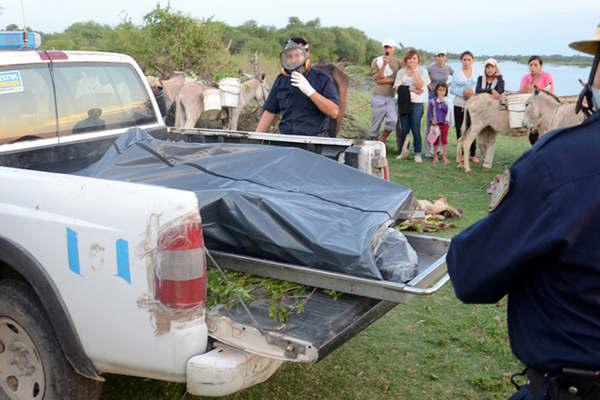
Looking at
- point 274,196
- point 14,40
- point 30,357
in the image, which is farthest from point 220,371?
point 14,40

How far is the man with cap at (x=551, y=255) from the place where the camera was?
5.50 ft

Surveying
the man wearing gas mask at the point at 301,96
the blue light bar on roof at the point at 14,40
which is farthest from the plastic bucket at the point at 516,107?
the blue light bar on roof at the point at 14,40

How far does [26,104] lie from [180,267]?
207 centimetres

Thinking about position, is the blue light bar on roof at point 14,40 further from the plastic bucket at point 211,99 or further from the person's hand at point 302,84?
the plastic bucket at point 211,99

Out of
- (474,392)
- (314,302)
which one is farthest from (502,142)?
(314,302)

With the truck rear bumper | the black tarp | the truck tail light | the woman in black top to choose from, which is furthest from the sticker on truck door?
the woman in black top

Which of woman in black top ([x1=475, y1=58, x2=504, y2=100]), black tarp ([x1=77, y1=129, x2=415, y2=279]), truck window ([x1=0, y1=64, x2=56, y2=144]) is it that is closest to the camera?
black tarp ([x1=77, y1=129, x2=415, y2=279])

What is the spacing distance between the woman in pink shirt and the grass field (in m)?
6.11

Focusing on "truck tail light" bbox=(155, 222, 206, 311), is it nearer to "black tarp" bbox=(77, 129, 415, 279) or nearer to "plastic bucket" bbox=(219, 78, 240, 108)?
"black tarp" bbox=(77, 129, 415, 279)

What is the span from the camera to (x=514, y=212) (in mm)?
1764

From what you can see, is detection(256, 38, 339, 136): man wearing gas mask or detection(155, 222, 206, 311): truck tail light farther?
detection(256, 38, 339, 136): man wearing gas mask

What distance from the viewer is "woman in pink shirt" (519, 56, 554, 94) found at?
33.9ft

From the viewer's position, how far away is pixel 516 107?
1026 cm

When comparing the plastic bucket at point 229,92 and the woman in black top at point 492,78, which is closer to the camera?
the woman in black top at point 492,78
